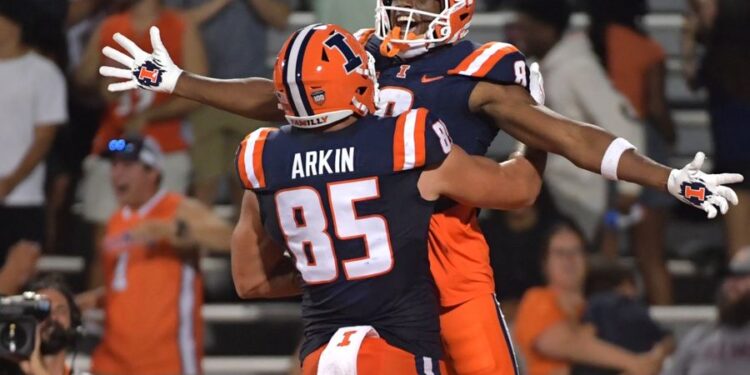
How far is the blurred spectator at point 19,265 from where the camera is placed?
7.97 meters

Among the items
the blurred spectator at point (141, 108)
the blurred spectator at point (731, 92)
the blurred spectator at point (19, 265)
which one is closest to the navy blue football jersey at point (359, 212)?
the blurred spectator at point (19, 265)

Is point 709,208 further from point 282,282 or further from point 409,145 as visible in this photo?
point 282,282

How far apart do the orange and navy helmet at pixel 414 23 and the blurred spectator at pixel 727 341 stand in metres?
2.65

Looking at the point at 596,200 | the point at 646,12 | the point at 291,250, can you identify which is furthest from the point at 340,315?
the point at 646,12

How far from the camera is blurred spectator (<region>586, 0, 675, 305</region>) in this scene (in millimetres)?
8500

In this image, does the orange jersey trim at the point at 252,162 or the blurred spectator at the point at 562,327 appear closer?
the orange jersey trim at the point at 252,162

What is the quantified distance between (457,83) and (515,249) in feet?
10.1

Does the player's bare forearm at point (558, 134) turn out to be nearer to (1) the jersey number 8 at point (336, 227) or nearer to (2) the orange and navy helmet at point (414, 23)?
(2) the orange and navy helmet at point (414, 23)

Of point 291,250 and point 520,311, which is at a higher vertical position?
point 291,250

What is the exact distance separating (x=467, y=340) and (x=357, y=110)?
2.57 feet

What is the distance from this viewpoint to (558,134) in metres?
4.80

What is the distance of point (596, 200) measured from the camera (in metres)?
8.36

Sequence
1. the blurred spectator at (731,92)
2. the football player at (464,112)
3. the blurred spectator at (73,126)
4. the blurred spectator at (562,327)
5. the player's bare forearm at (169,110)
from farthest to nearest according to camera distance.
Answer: the blurred spectator at (73,126)
the player's bare forearm at (169,110)
the blurred spectator at (731,92)
the blurred spectator at (562,327)
the football player at (464,112)

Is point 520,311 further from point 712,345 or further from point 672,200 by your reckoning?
point 672,200
